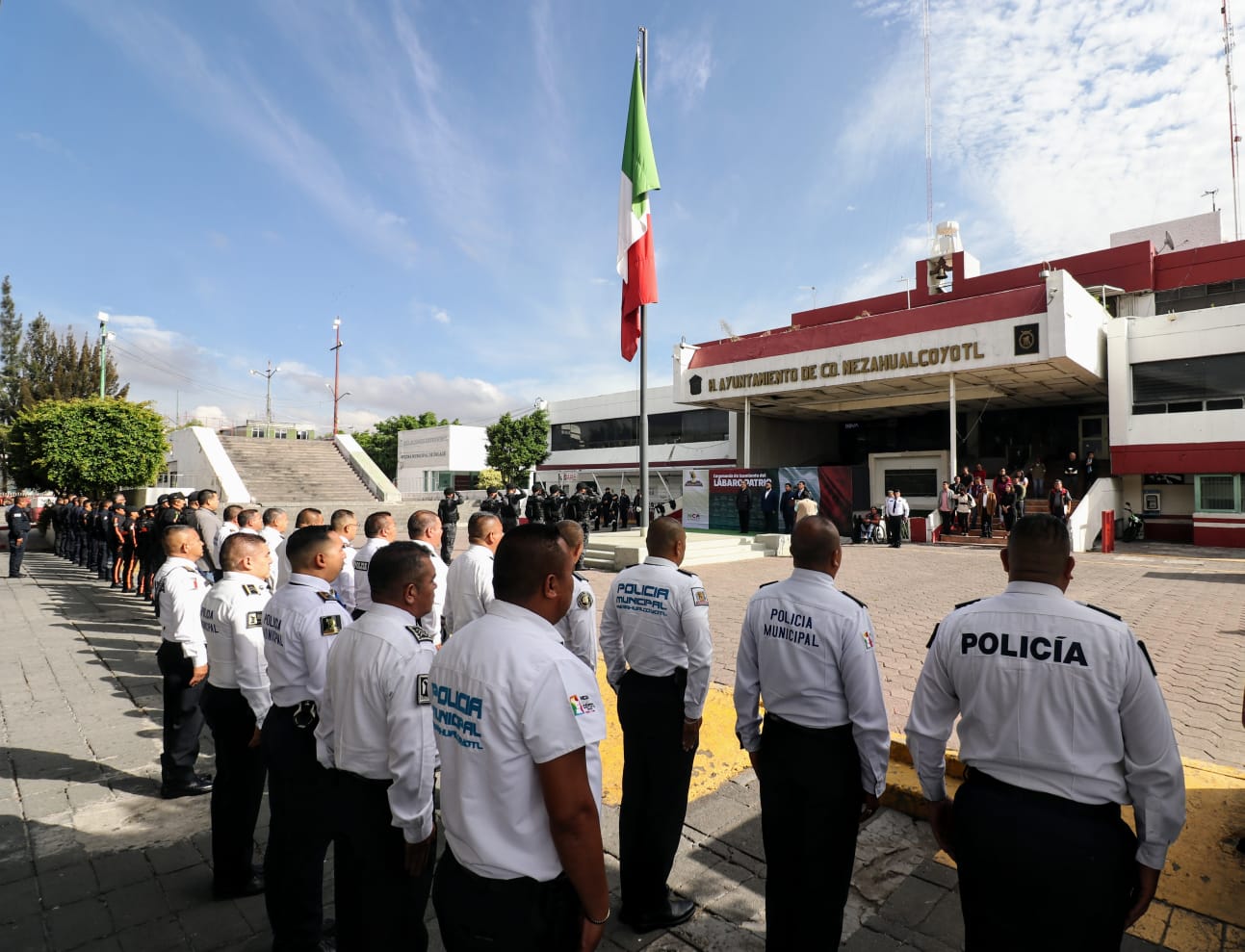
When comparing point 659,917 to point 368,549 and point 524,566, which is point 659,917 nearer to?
point 524,566

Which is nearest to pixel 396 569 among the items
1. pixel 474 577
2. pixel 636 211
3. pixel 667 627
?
pixel 667 627

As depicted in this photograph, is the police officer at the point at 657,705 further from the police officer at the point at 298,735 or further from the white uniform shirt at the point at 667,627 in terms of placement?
the police officer at the point at 298,735

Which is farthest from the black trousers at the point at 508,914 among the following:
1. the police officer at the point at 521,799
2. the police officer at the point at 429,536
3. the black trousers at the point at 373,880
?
the police officer at the point at 429,536

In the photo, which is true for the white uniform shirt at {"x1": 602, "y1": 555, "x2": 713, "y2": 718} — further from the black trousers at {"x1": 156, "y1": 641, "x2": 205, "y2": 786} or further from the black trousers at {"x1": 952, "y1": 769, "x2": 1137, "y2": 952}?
the black trousers at {"x1": 156, "y1": 641, "x2": 205, "y2": 786}

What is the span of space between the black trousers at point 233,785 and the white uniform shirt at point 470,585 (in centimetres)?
127

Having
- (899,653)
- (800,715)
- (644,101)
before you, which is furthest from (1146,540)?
(800,715)

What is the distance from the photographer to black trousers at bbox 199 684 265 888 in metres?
2.93

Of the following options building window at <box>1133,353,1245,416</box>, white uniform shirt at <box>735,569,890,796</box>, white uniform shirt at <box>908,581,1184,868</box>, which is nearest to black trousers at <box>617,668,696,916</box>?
white uniform shirt at <box>735,569,890,796</box>

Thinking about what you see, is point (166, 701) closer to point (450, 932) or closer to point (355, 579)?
point (355, 579)

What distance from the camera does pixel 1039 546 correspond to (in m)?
1.97

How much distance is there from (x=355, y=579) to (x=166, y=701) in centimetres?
153

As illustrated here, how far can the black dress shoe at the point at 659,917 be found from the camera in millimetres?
2605

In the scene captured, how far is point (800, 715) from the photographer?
2.39 m

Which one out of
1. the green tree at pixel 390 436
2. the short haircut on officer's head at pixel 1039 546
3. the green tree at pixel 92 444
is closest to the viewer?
the short haircut on officer's head at pixel 1039 546
